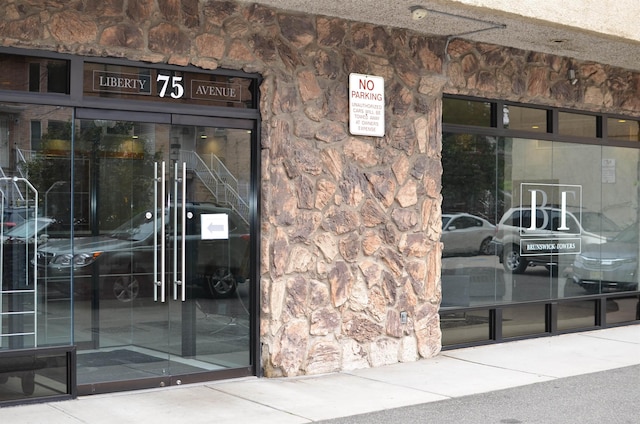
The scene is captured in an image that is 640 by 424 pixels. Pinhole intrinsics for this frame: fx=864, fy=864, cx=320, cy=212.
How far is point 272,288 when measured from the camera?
28.8 ft

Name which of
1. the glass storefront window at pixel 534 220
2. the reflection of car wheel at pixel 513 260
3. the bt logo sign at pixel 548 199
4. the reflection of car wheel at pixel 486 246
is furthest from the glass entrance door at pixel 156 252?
the bt logo sign at pixel 548 199

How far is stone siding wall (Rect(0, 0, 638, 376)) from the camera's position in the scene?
8195mm

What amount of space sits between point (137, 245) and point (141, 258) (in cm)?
13

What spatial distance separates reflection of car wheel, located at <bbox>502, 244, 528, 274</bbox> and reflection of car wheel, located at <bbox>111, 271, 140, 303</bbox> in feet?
16.4

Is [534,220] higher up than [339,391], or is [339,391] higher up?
[534,220]

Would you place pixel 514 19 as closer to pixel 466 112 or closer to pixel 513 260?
pixel 466 112

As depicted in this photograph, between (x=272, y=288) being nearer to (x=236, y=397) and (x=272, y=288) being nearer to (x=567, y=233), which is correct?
(x=236, y=397)

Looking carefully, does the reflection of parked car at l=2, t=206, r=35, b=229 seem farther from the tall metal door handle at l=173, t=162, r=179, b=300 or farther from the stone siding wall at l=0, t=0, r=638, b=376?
the stone siding wall at l=0, t=0, r=638, b=376

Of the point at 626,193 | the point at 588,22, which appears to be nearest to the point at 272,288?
the point at 588,22

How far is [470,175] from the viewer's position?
10.8m

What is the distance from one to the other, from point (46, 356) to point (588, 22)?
664 centimetres

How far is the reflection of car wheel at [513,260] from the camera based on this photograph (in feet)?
36.6

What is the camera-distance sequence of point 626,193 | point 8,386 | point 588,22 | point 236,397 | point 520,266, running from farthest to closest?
point 626,193 → point 520,266 → point 588,22 → point 236,397 → point 8,386

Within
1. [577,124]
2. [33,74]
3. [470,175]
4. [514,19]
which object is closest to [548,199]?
Answer: [577,124]
